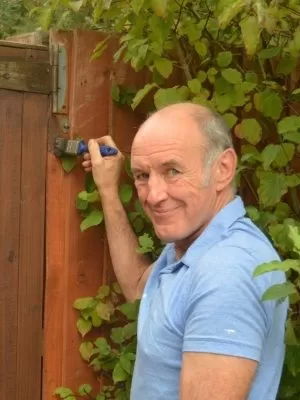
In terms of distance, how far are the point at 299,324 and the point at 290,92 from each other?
92 cm

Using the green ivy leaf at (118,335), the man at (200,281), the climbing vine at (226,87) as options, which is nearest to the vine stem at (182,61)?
the climbing vine at (226,87)

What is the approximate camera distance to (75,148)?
3070 mm

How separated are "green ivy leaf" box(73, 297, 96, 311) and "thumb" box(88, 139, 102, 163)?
57 cm

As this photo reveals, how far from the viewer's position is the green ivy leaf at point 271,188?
118 inches

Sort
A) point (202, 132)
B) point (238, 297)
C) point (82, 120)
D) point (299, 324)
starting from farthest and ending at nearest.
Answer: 1. point (82, 120)
2. point (299, 324)
3. point (202, 132)
4. point (238, 297)

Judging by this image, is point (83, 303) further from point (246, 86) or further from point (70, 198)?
point (246, 86)

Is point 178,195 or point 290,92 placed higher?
point 290,92

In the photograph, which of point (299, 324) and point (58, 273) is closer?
point (299, 324)

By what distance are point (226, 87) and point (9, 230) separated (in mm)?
1016

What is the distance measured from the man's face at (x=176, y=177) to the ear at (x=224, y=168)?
0.10 ft

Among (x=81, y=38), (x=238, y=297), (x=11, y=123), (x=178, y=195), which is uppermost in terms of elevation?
(x=81, y=38)

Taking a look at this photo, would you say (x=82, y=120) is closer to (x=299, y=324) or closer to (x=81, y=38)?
(x=81, y=38)

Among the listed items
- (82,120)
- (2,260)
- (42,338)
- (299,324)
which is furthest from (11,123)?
(299,324)

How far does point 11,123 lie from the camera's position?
3.06 m
